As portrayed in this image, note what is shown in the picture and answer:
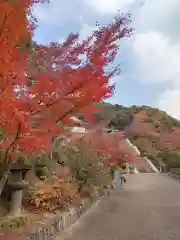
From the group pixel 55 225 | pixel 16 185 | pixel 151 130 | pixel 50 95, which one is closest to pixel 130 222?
pixel 55 225

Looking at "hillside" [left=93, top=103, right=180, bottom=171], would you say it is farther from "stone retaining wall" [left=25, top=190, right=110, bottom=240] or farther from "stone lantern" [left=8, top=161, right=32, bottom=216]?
"stone lantern" [left=8, top=161, right=32, bottom=216]

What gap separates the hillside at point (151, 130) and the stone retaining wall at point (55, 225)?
35.8m

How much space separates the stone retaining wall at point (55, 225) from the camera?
25.2 feet

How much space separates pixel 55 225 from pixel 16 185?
72.8 inches

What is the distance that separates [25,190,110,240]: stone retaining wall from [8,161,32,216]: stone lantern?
980 millimetres

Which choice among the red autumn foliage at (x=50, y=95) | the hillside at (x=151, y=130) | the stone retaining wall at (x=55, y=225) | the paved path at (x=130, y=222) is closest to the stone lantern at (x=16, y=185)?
the stone retaining wall at (x=55, y=225)

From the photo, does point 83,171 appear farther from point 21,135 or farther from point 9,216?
point 21,135

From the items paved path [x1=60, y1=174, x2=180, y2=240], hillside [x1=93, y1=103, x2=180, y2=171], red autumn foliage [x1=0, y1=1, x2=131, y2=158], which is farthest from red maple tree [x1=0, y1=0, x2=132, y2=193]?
hillside [x1=93, y1=103, x2=180, y2=171]

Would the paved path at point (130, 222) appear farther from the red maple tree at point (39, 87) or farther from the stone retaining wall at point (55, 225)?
the red maple tree at point (39, 87)

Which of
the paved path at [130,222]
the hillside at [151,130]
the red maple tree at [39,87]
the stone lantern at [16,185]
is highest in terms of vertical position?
the hillside at [151,130]

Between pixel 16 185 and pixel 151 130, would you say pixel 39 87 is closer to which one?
pixel 16 185

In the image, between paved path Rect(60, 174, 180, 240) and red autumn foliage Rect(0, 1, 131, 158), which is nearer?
red autumn foliage Rect(0, 1, 131, 158)

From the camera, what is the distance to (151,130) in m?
70.5

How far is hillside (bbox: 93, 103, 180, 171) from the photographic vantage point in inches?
2230
